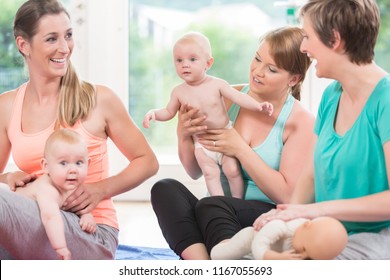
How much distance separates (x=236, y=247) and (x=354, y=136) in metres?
0.36

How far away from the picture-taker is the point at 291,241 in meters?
1.47

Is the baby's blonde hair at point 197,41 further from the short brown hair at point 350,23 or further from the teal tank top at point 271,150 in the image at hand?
the short brown hair at point 350,23

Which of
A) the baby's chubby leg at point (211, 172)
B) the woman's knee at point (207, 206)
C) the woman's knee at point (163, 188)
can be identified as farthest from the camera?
the baby's chubby leg at point (211, 172)

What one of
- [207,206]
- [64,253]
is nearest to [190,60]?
[207,206]

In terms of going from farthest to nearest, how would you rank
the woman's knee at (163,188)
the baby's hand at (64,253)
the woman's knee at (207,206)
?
the woman's knee at (163,188) < the woman's knee at (207,206) < the baby's hand at (64,253)

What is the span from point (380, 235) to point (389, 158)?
0.65 feet

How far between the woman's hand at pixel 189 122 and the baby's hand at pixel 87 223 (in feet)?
1.22

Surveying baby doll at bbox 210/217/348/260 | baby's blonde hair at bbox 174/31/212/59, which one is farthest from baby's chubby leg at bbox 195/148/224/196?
baby doll at bbox 210/217/348/260

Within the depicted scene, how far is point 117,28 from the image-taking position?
3.17m

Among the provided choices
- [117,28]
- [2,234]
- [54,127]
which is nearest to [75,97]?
[54,127]

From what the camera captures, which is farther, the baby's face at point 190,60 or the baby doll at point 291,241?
the baby's face at point 190,60

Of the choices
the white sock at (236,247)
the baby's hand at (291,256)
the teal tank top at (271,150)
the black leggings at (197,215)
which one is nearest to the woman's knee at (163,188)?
the black leggings at (197,215)

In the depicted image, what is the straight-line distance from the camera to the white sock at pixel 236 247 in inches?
60.7

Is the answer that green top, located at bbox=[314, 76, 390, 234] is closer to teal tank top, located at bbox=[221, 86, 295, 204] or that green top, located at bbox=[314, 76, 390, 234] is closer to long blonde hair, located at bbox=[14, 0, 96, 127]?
teal tank top, located at bbox=[221, 86, 295, 204]
